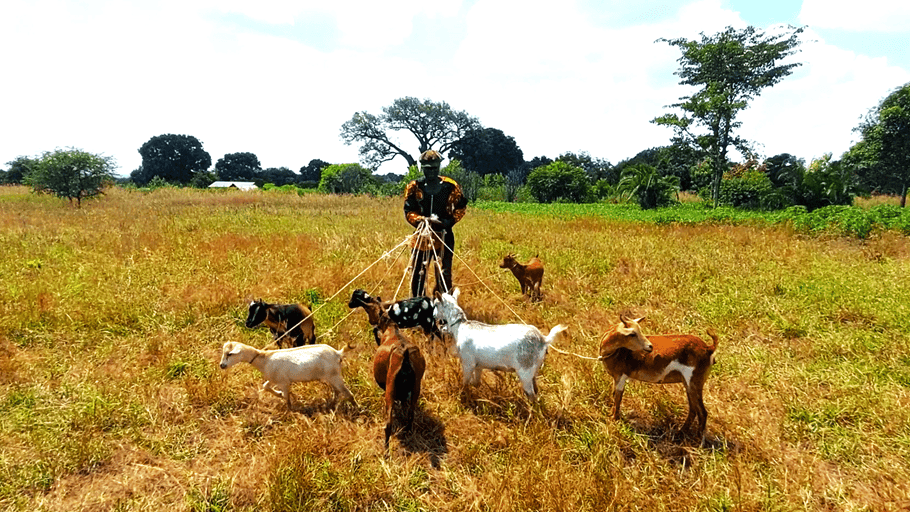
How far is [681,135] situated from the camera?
23.7 metres

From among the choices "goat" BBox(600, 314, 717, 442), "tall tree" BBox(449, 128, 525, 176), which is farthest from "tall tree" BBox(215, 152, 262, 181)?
"goat" BBox(600, 314, 717, 442)

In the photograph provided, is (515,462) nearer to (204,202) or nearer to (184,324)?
(184,324)

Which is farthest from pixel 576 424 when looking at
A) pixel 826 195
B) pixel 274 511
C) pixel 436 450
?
pixel 826 195

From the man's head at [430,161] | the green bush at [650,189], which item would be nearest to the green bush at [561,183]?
the green bush at [650,189]

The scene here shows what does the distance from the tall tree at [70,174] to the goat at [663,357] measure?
23.9m

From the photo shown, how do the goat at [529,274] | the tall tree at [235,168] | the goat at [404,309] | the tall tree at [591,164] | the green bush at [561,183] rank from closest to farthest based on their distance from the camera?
the goat at [404,309] → the goat at [529,274] → the green bush at [561,183] → the tall tree at [591,164] → the tall tree at [235,168]

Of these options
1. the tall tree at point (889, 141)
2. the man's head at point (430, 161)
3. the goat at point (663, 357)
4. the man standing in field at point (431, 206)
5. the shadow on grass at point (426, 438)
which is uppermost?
the tall tree at point (889, 141)

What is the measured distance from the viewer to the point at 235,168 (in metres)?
72.6

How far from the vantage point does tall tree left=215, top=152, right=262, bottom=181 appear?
72375mm

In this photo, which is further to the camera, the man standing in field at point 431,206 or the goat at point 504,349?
the man standing in field at point 431,206

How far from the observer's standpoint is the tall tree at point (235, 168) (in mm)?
72375

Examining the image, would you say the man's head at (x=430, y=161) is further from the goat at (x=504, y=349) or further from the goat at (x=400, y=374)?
the goat at (x=400, y=374)

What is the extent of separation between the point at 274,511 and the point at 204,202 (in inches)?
913

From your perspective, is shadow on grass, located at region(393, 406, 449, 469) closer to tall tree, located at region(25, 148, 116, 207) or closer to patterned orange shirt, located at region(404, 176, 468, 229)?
patterned orange shirt, located at region(404, 176, 468, 229)
